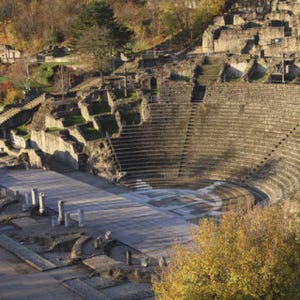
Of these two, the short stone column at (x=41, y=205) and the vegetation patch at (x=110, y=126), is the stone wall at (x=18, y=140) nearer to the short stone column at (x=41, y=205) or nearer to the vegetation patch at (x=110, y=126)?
the vegetation patch at (x=110, y=126)

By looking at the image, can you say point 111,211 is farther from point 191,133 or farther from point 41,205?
point 191,133

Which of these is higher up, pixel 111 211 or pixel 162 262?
pixel 111 211

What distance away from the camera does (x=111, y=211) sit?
111 ft

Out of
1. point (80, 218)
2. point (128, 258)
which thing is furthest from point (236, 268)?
point (80, 218)

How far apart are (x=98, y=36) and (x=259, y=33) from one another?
49.3 ft

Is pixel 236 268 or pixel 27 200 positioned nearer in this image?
pixel 236 268

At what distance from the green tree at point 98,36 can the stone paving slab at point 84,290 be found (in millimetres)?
38221

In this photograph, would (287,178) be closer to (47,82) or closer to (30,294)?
(30,294)

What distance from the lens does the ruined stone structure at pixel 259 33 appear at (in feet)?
180

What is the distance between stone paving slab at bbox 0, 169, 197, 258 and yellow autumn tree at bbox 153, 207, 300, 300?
978cm

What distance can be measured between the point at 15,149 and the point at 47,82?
2179 centimetres

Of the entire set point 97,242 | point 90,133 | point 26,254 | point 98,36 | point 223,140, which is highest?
point 98,36

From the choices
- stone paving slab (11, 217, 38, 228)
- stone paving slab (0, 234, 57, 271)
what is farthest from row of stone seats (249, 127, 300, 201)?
stone paving slab (0, 234, 57, 271)

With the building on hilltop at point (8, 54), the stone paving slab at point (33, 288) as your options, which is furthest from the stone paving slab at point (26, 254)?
the building on hilltop at point (8, 54)
